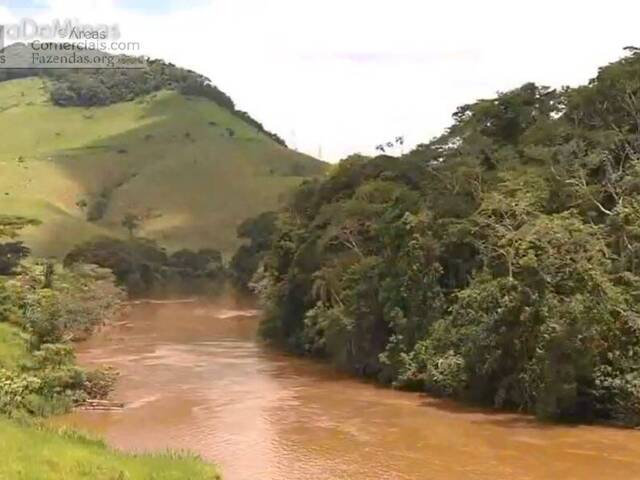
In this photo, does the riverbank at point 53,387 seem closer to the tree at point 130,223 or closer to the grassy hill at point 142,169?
the grassy hill at point 142,169

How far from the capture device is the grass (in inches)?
518

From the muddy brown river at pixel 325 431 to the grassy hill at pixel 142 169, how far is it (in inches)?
2121

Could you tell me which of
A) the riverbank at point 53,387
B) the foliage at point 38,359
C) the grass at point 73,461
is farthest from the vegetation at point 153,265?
the grass at point 73,461

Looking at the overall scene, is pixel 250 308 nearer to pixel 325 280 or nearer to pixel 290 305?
pixel 290 305

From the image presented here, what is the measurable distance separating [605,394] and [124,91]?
441ft

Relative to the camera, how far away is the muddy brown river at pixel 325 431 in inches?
798

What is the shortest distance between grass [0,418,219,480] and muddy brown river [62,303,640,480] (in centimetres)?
293

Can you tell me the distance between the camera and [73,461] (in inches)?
556

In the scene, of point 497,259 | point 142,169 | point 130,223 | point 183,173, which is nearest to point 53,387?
point 497,259

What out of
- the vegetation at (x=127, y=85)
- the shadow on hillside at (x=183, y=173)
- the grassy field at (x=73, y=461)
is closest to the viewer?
the grassy field at (x=73, y=461)

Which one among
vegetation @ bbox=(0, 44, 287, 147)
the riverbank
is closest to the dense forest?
the riverbank

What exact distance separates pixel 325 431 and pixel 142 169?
9941 cm

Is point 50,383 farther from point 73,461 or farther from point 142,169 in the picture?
point 142,169

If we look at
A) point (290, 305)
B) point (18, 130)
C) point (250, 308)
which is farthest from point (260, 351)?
point (18, 130)
